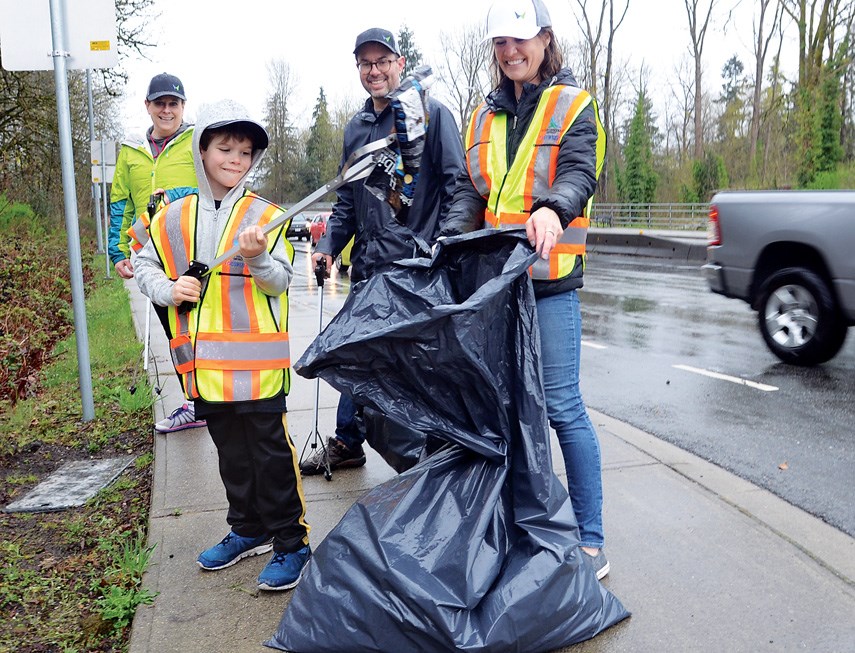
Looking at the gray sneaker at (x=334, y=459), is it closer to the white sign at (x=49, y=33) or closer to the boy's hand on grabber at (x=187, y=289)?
the boy's hand on grabber at (x=187, y=289)

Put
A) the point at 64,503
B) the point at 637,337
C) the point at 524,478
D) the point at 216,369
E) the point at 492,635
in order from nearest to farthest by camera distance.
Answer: the point at 492,635
the point at 524,478
the point at 216,369
the point at 64,503
the point at 637,337

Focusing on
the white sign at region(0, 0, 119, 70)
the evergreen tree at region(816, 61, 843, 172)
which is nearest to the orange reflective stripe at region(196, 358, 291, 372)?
the white sign at region(0, 0, 119, 70)

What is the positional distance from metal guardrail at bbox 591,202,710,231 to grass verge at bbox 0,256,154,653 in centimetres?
2903

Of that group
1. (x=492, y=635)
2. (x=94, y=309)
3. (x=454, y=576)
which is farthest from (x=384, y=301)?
(x=94, y=309)

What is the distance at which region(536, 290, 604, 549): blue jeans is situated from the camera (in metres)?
2.83

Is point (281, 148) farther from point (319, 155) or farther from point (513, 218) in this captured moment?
point (513, 218)

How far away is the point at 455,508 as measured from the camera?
2.40 meters

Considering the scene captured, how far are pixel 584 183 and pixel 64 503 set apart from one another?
280 centimetres

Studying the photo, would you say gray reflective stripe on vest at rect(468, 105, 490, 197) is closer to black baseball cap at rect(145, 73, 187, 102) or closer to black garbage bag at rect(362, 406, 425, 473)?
black garbage bag at rect(362, 406, 425, 473)

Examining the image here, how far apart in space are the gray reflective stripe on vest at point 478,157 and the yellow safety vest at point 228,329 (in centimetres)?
72

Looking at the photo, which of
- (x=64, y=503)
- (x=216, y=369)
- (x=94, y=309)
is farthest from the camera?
(x=94, y=309)

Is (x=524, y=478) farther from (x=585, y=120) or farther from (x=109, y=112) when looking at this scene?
(x=109, y=112)

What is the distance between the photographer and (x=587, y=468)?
114 inches

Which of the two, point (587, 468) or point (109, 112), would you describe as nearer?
point (587, 468)
